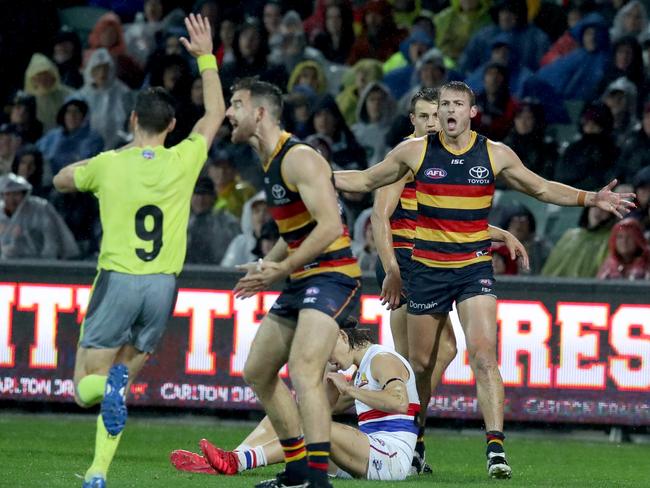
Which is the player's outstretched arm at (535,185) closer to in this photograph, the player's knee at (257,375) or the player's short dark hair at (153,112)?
the player's knee at (257,375)

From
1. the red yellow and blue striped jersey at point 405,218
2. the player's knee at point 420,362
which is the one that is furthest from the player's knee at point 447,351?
the red yellow and blue striped jersey at point 405,218

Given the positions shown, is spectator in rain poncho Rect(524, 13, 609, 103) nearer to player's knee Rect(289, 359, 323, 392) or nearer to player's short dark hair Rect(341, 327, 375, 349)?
player's short dark hair Rect(341, 327, 375, 349)

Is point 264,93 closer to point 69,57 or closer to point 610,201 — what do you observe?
point 610,201

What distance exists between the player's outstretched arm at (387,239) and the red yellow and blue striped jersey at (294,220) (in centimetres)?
179

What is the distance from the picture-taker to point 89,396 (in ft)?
24.6

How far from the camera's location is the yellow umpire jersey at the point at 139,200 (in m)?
7.64

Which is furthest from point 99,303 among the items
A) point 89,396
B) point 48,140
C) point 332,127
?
point 48,140

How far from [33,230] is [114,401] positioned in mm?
7825

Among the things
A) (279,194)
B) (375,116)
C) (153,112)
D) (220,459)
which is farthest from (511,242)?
(375,116)

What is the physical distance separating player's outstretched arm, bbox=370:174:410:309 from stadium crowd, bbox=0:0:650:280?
3.74 metres

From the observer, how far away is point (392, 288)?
31.5ft

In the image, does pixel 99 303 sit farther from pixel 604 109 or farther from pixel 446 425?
pixel 604 109

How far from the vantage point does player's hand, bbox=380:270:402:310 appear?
31.4ft

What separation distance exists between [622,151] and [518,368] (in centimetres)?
382
